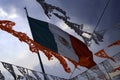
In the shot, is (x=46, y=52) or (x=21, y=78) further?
(x=21, y=78)

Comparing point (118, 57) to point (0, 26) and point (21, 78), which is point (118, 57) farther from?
point (0, 26)

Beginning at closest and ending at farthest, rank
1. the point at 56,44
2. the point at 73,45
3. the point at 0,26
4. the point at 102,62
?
the point at 0,26
the point at 56,44
the point at 73,45
the point at 102,62

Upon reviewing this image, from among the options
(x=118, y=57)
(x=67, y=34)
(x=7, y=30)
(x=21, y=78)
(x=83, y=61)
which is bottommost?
(x=118, y=57)

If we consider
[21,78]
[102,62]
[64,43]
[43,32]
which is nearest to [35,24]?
[43,32]

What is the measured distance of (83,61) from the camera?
22.7 meters

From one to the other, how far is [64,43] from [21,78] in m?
12.0

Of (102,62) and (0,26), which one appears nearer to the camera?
(0,26)

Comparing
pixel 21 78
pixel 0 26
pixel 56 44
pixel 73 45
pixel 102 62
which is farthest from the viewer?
pixel 102 62

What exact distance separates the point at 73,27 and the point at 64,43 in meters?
1.13

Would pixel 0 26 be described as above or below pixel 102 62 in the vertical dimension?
Result: above

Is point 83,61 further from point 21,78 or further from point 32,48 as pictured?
point 21,78

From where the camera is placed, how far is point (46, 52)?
935 inches

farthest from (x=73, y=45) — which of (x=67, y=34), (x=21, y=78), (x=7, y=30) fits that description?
(x=21, y=78)

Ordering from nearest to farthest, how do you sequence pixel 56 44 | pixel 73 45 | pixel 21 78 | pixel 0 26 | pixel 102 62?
pixel 0 26 → pixel 56 44 → pixel 73 45 → pixel 21 78 → pixel 102 62
